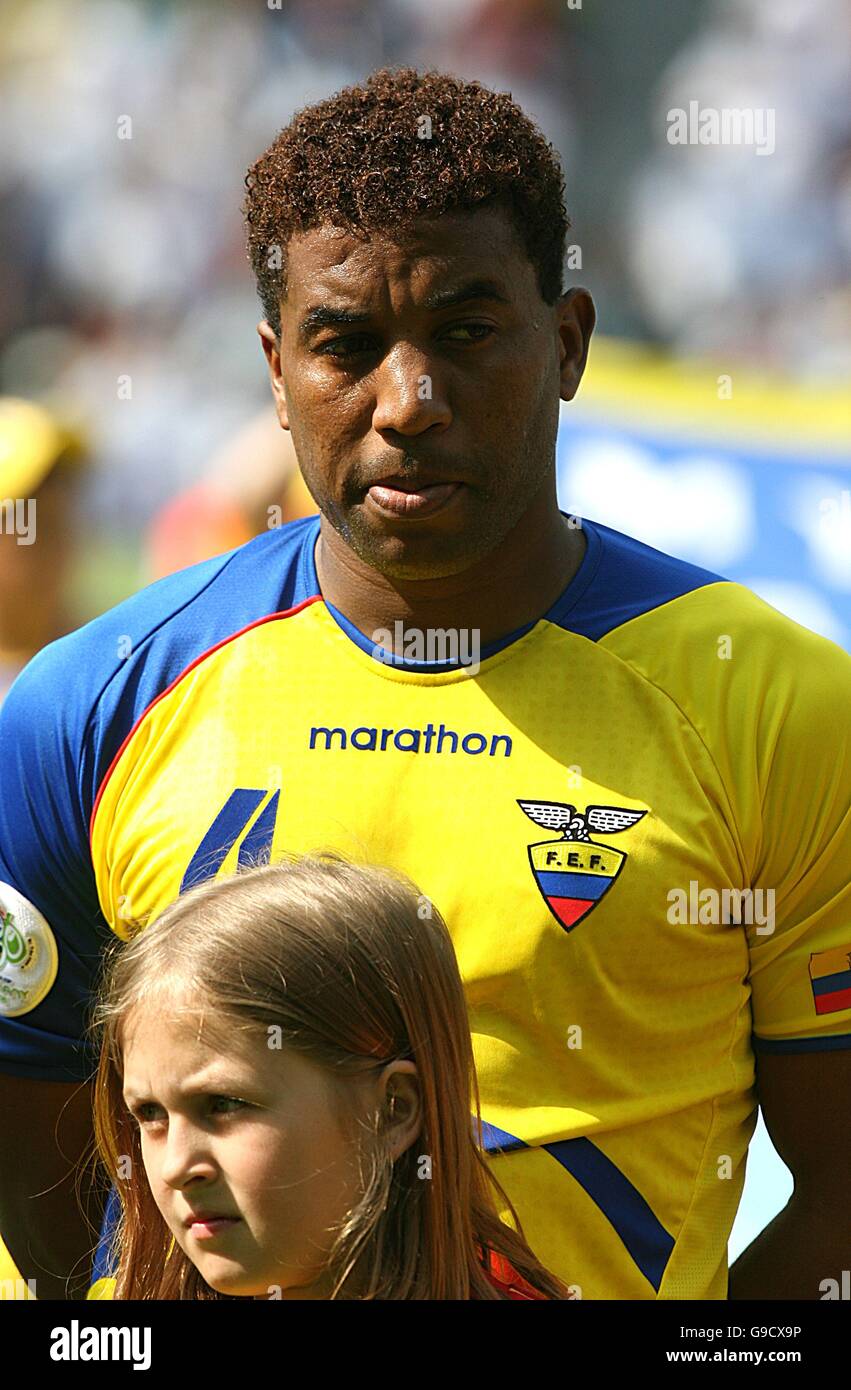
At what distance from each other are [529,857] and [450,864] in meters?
0.09

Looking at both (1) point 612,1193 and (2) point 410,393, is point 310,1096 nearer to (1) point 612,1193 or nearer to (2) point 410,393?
(1) point 612,1193

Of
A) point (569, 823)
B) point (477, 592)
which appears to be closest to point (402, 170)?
point (477, 592)

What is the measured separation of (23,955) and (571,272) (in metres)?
3.16

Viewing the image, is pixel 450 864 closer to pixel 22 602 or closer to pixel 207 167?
pixel 22 602

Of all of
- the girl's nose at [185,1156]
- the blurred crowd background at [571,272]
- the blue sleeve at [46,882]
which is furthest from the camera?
the blurred crowd background at [571,272]

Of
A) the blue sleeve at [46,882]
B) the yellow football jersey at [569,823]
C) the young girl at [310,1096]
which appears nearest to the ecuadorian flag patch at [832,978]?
the yellow football jersey at [569,823]

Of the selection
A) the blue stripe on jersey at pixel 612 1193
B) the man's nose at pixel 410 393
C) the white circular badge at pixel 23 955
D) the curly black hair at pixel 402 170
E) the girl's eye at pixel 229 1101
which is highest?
the curly black hair at pixel 402 170

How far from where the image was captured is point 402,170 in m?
1.79

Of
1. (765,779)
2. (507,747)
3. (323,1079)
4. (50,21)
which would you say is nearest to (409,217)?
(507,747)

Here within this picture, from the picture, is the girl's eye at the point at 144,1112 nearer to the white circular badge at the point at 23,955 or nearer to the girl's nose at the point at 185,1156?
the girl's nose at the point at 185,1156

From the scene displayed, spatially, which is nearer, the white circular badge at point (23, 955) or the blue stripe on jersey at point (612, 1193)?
the blue stripe on jersey at point (612, 1193)

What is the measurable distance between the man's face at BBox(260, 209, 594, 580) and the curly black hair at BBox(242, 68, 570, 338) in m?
0.02

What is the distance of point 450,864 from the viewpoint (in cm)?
186

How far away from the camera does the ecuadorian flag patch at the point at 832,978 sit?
1.90m
